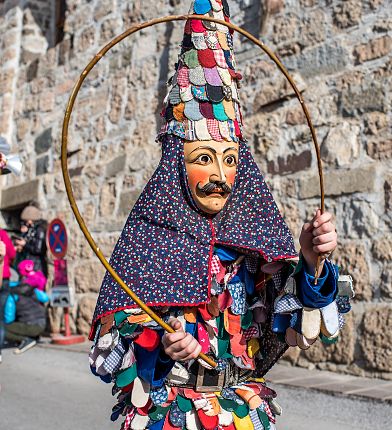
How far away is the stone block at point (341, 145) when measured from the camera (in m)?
4.47

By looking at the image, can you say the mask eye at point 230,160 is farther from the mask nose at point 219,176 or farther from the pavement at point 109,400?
the pavement at point 109,400

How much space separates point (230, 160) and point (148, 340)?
596 mm

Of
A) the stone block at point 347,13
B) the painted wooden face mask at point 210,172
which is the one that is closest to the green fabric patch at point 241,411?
the painted wooden face mask at point 210,172

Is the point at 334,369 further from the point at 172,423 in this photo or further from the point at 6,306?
the point at 6,306

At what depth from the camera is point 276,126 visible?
5.02 metres

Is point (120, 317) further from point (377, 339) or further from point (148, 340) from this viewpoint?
point (377, 339)

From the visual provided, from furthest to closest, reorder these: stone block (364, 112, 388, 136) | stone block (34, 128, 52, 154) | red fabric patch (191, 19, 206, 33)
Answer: stone block (34, 128, 52, 154)
stone block (364, 112, 388, 136)
red fabric patch (191, 19, 206, 33)

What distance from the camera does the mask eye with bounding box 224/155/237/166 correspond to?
6.64ft

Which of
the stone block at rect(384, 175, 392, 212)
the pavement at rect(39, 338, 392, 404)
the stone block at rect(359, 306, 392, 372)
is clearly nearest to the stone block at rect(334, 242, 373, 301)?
the stone block at rect(359, 306, 392, 372)

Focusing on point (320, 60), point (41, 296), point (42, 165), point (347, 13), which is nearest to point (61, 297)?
point (41, 296)

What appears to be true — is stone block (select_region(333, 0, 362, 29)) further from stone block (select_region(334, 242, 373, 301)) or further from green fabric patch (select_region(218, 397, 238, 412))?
green fabric patch (select_region(218, 397, 238, 412))

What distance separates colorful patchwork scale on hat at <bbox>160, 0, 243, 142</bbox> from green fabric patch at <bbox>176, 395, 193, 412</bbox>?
752 millimetres

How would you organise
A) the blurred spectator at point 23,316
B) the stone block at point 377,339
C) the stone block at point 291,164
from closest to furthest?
the stone block at point 377,339 < the stone block at point 291,164 < the blurred spectator at point 23,316

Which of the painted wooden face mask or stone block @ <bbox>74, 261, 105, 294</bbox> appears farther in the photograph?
stone block @ <bbox>74, 261, 105, 294</bbox>
